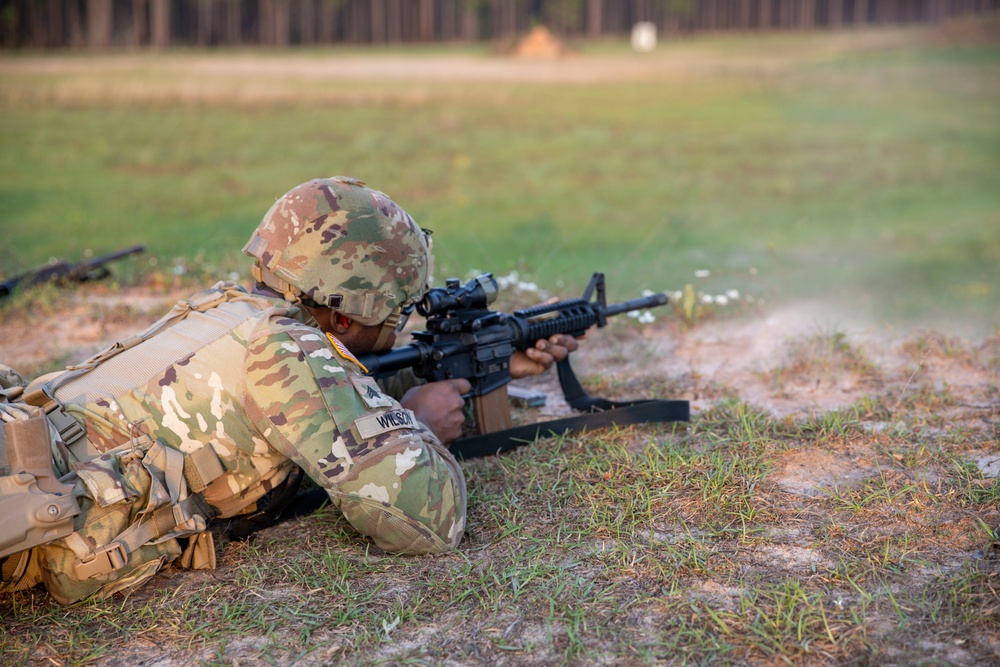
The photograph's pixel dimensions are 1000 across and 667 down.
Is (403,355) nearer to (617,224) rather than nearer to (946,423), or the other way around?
(946,423)

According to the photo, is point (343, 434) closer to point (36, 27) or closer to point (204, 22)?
point (36, 27)

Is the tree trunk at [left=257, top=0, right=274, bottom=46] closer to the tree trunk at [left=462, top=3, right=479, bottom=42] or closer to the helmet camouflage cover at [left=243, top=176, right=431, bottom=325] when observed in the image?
the tree trunk at [left=462, top=3, right=479, bottom=42]

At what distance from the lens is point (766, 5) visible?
36562 millimetres

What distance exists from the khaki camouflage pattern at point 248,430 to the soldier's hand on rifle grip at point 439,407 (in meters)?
0.60

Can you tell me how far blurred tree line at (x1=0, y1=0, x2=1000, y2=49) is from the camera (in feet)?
86.6

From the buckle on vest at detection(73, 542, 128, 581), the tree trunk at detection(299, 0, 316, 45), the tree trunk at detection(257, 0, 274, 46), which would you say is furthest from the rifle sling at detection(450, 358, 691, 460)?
the tree trunk at detection(299, 0, 316, 45)

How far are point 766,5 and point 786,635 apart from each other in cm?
3758

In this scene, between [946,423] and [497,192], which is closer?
[946,423]

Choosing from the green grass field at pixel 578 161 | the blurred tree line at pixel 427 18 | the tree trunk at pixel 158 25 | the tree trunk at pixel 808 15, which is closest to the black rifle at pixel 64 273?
the green grass field at pixel 578 161

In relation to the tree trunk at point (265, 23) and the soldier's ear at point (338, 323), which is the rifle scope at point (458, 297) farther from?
the tree trunk at point (265, 23)

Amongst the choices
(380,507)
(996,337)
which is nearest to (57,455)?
(380,507)

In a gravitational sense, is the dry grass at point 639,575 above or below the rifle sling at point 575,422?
below

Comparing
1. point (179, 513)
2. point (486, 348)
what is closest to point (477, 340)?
point (486, 348)

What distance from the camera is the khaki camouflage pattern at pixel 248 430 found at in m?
3.28
